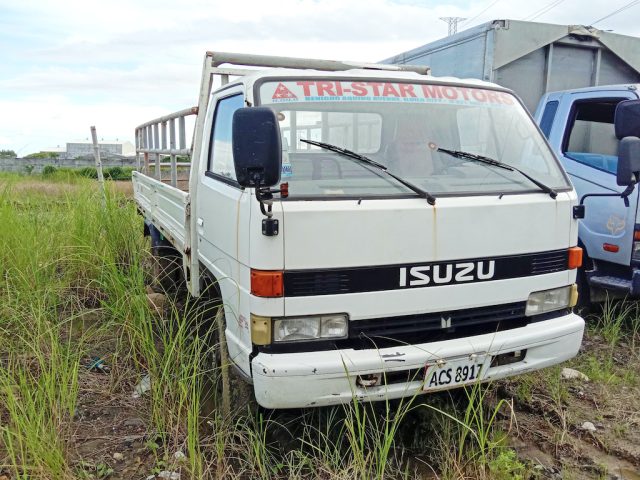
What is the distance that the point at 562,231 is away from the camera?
3.06 metres

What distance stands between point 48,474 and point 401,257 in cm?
186

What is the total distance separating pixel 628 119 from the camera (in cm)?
353

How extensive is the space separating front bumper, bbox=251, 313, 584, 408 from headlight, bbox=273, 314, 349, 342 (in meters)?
0.07

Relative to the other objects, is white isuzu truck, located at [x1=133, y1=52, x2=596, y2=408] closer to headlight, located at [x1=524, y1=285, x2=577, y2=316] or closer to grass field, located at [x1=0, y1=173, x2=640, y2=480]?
headlight, located at [x1=524, y1=285, x2=577, y2=316]

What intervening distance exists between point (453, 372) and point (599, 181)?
2.77 metres

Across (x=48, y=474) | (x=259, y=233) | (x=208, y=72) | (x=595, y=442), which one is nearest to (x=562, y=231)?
(x=595, y=442)

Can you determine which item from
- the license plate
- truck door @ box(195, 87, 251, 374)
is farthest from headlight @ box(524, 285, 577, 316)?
truck door @ box(195, 87, 251, 374)

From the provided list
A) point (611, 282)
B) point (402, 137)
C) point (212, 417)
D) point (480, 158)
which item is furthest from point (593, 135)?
point (212, 417)

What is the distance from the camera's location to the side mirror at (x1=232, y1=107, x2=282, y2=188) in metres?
2.33

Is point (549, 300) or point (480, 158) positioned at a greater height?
point (480, 158)

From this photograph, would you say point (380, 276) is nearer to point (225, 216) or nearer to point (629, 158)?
point (225, 216)

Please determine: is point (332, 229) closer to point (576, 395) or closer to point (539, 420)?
point (539, 420)

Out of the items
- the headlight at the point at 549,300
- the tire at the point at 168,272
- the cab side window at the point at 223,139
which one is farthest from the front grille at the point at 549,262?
the tire at the point at 168,272

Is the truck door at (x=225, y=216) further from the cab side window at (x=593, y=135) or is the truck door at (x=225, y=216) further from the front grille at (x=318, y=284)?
the cab side window at (x=593, y=135)
